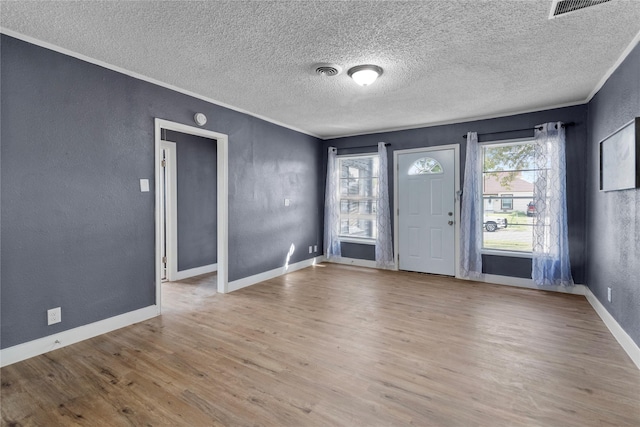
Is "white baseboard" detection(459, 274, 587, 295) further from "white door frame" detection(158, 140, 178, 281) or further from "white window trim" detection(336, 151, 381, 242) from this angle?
"white door frame" detection(158, 140, 178, 281)

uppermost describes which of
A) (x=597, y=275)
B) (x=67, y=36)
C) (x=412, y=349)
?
(x=67, y=36)

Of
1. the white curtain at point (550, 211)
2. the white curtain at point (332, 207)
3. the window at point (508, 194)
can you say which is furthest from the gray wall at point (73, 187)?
the white curtain at point (550, 211)

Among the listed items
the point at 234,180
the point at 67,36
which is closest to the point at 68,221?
the point at 67,36

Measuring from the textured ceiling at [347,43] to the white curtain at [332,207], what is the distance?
7.36 ft

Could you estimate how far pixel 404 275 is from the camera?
5.14 metres

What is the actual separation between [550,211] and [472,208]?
945 mm

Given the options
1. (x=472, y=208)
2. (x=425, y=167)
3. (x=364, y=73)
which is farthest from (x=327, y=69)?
(x=472, y=208)

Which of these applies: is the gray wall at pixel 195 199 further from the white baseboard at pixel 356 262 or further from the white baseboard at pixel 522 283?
the white baseboard at pixel 522 283

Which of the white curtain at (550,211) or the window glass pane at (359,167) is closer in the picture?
the white curtain at (550,211)

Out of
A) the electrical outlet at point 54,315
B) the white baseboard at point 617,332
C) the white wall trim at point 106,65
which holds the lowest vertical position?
the white baseboard at point 617,332

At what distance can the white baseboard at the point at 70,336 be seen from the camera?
7.72 ft

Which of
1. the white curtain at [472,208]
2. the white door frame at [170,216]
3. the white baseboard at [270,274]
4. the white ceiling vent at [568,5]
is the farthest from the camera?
the white door frame at [170,216]

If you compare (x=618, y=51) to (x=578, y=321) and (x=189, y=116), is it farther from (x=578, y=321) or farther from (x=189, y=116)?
(x=189, y=116)

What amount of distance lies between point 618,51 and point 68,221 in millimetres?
4875
